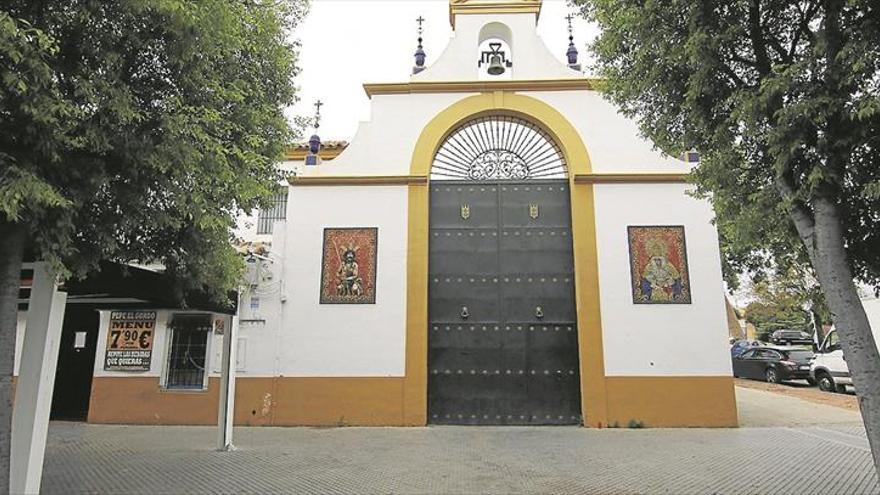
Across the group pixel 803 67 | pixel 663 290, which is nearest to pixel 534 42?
pixel 663 290

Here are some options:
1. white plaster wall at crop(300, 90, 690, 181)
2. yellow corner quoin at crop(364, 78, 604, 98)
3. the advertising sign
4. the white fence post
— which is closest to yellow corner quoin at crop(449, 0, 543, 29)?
yellow corner quoin at crop(364, 78, 604, 98)

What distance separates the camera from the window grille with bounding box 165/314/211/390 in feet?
34.7

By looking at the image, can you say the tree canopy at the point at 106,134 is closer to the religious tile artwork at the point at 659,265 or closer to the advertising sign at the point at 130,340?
the advertising sign at the point at 130,340

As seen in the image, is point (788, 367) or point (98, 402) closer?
point (98, 402)

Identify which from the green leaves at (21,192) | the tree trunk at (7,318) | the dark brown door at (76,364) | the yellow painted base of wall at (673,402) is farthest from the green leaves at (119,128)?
the dark brown door at (76,364)

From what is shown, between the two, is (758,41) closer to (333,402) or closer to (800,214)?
(800,214)

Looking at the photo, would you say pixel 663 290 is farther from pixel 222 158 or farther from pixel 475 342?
pixel 222 158

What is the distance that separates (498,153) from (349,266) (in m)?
3.77

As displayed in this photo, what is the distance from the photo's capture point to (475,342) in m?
10.4

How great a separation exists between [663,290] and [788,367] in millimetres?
12770

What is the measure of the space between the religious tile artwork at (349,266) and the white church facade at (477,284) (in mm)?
37

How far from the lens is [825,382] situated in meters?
17.1

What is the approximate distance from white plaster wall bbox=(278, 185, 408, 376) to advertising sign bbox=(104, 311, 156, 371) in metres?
2.64

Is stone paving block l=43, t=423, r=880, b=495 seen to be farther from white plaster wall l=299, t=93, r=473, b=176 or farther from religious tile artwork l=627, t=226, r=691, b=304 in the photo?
white plaster wall l=299, t=93, r=473, b=176
